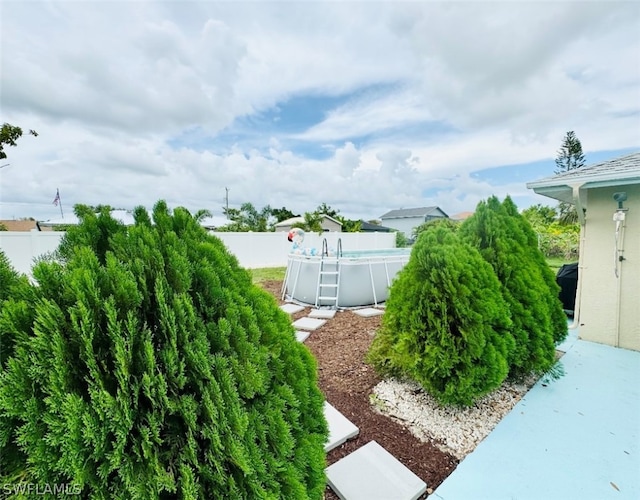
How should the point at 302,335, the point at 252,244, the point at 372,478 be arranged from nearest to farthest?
the point at 372,478 → the point at 302,335 → the point at 252,244

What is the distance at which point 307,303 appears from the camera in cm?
709

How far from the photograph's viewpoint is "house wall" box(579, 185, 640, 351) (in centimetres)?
372

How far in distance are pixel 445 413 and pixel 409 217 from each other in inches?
1667

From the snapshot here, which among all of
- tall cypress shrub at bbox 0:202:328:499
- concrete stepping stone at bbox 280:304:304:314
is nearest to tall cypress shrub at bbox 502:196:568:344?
tall cypress shrub at bbox 0:202:328:499

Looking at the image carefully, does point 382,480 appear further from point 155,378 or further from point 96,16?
point 96,16

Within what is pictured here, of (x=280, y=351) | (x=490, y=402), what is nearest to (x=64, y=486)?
(x=280, y=351)

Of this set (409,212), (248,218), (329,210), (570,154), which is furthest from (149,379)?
(409,212)

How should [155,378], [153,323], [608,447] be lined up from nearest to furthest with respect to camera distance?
[155,378] < [153,323] < [608,447]

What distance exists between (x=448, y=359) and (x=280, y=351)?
167 cm

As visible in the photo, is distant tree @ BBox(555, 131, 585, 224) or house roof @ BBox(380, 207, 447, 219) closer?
distant tree @ BBox(555, 131, 585, 224)

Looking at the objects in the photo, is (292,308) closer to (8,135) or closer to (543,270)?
(543,270)

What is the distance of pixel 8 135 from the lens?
968cm

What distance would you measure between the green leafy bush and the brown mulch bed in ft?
3.97

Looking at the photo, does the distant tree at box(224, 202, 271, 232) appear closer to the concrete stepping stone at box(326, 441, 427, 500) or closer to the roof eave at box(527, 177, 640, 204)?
the roof eave at box(527, 177, 640, 204)
